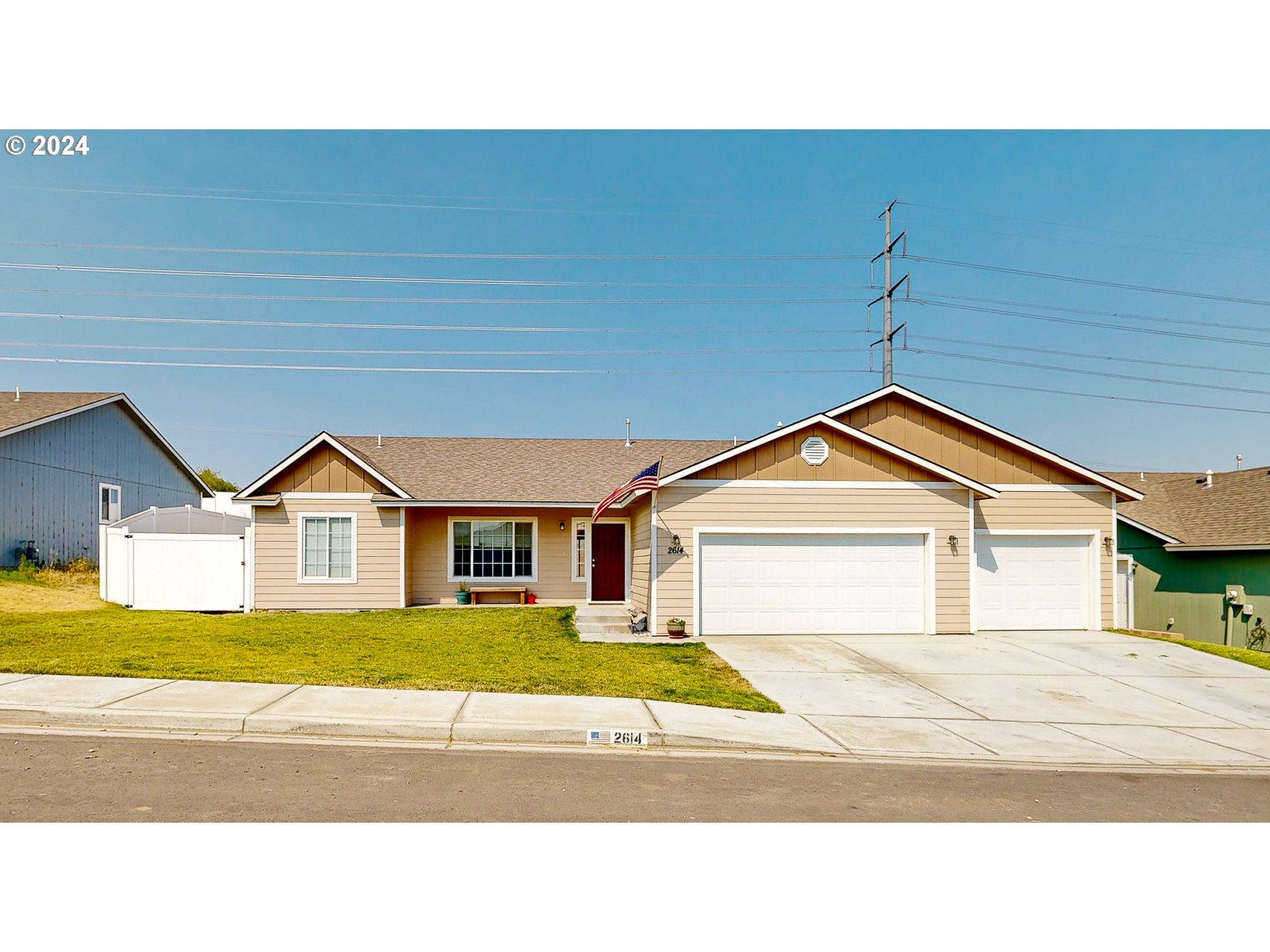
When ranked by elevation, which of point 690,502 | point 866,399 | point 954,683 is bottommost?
point 954,683

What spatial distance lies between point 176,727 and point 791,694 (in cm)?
741

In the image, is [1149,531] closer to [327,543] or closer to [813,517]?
[813,517]

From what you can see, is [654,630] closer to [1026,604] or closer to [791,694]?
[791,694]

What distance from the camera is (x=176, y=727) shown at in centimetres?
809

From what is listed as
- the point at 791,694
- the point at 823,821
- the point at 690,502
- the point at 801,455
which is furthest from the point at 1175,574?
the point at 823,821

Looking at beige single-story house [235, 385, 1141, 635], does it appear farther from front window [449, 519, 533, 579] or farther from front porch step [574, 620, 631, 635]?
front porch step [574, 620, 631, 635]

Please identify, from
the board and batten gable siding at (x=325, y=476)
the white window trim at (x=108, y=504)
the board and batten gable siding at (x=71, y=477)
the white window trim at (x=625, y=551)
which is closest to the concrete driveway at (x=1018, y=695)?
the white window trim at (x=625, y=551)

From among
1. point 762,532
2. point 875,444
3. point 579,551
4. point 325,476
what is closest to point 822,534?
point 762,532

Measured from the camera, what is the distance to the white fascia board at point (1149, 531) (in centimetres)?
2177

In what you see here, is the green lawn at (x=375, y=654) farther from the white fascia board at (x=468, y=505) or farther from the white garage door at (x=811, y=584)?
the white fascia board at (x=468, y=505)

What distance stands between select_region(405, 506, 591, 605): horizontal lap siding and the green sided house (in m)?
14.9

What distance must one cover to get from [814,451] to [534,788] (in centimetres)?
1125

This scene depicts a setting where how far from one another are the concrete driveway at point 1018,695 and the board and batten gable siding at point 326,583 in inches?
336

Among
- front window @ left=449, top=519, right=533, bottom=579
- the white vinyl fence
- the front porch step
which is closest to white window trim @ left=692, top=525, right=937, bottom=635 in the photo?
the front porch step
